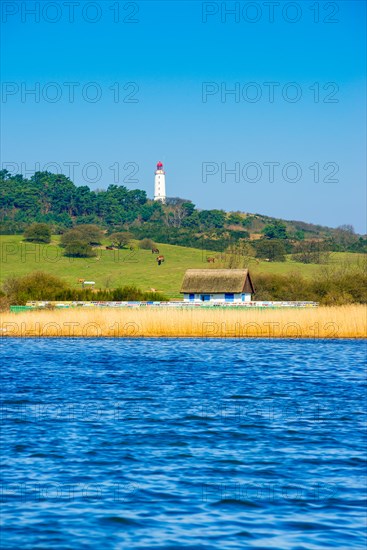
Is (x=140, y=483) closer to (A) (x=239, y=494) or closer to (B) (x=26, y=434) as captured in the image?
(A) (x=239, y=494)

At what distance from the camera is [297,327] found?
181 feet

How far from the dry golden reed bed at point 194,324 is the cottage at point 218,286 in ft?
87.5

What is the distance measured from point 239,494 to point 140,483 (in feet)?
5.99

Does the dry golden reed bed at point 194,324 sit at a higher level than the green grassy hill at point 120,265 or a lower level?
lower

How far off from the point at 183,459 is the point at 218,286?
67113 mm

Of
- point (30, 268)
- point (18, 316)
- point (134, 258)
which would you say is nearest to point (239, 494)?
point (18, 316)

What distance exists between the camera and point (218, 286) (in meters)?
85.8

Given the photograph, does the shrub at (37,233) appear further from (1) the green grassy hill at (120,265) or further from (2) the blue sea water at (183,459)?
Answer: (2) the blue sea water at (183,459)

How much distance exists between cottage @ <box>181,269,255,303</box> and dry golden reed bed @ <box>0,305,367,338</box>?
87.5 ft

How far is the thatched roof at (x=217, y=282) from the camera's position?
85125 mm

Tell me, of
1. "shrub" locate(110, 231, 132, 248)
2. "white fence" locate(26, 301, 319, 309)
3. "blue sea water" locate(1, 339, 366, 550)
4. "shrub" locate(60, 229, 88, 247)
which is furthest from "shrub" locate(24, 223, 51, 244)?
"blue sea water" locate(1, 339, 366, 550)

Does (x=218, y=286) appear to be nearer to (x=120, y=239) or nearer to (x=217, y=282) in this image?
(x=217, y=282)

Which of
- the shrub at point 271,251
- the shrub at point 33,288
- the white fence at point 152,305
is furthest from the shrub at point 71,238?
the white fence at point 152,305

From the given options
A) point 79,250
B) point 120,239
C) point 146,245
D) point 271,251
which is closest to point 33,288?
point 79,250
